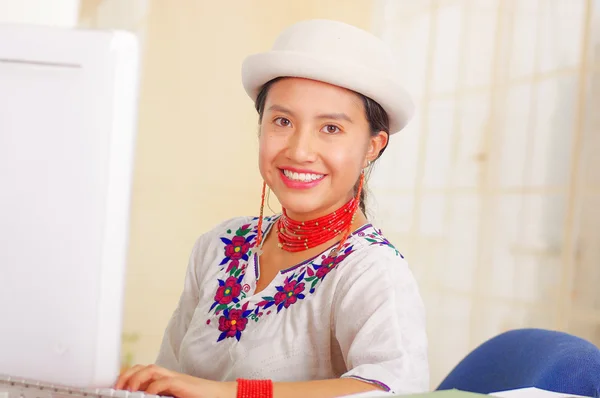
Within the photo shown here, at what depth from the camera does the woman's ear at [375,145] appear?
1327 mm

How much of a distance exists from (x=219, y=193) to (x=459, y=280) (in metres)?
1.24

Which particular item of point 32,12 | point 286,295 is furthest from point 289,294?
point 32,12

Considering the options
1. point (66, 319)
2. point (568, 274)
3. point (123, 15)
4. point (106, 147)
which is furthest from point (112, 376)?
point (123, 15)

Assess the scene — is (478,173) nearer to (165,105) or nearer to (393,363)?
(165,105)

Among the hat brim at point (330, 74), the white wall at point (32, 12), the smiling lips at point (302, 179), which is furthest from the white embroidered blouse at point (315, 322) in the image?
the white wall at point (32, 12)

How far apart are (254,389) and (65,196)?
1.20 feet

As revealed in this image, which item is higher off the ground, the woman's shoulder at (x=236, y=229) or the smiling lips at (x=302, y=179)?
the smiling lips at (x=302, y=179)

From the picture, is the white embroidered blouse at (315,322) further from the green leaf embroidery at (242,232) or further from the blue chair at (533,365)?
the blue chair at (533,365)

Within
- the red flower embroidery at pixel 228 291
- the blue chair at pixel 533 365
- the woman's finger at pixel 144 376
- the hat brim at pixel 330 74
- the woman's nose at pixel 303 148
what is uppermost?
the hat brim at pixel 330 74

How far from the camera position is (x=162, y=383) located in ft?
2.63

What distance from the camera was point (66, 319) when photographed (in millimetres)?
636

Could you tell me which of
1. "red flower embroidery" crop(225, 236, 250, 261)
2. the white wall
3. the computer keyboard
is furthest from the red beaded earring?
the white wall

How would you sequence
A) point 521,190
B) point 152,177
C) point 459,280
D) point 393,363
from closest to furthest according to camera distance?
point 393,363 < point 521,190 < point 459,280 < point 152,177

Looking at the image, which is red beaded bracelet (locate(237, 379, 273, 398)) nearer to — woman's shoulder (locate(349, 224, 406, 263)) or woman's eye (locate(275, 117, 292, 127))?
woman's shoulder (locate(349, 224, 406, 263))
